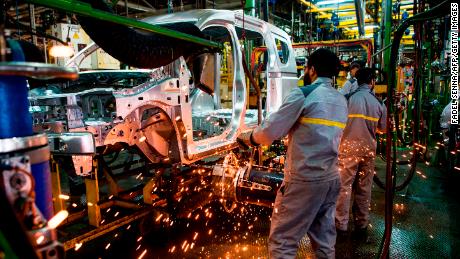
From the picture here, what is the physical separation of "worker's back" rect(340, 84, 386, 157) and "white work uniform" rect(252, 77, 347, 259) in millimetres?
1400

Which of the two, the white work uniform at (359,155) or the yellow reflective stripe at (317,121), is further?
the white work uniform at (359,155)

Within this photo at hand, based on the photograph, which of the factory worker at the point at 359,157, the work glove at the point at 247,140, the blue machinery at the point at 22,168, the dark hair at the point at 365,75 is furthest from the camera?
the dark hair at the point at 365,75

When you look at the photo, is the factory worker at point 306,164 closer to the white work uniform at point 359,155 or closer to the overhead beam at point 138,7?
the white work uniform at point 359,155

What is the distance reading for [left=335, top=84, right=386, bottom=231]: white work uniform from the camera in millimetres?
3867

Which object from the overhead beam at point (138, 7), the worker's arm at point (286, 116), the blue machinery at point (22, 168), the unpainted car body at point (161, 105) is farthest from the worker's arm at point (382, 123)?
the overhead beam at point (138, 7)

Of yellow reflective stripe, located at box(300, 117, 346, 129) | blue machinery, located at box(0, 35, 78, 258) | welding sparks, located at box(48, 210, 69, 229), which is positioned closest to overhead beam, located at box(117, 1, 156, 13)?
yellow reflective stripe, located at box(300, 117, 346, 129)

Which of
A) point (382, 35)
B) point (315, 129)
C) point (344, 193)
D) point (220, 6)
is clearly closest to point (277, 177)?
point (344, 193)

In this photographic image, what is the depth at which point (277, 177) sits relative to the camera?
3.59 metres

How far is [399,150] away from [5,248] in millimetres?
9804

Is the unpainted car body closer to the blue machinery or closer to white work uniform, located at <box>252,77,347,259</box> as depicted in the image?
the blue machinery

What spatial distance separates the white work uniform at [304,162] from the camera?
2520 mm

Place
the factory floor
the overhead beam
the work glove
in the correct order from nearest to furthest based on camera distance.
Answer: the work glove → the factory floor → the overhead beam

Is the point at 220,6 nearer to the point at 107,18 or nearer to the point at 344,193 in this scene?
the point at 344,193

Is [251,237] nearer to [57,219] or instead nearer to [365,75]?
[365,75]
